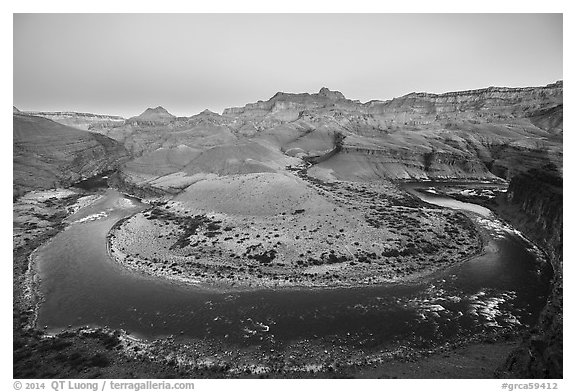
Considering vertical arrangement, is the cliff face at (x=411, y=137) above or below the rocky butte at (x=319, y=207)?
above

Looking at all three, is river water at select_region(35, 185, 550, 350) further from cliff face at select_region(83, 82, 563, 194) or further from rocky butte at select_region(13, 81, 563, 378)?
cliff face at select_region(83, 82, 563, 194)

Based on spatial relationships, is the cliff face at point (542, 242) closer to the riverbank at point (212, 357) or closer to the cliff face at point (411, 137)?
the riverbank at point (212, 357)

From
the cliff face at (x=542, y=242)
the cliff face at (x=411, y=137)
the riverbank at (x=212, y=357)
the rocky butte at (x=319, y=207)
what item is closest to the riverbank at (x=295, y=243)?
the rocky butte at (x=319, y=207)

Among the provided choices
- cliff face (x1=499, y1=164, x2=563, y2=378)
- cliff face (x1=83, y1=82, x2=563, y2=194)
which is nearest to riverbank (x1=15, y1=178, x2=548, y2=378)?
cliff face (x1=499, y1=164, x2=563, y2=378)

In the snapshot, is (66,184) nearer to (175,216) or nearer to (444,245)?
(175,216)

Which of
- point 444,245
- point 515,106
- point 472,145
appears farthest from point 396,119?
point 444,245

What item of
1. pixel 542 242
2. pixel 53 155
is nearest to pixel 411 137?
pixel 542 242
